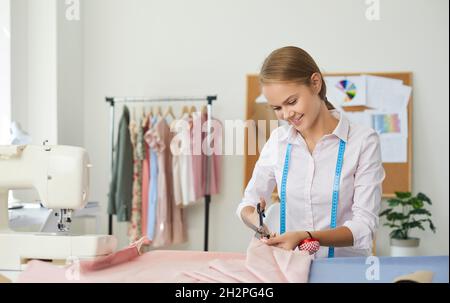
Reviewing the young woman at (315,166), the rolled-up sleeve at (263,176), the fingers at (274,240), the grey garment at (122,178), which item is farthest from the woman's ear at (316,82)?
the grey garment at (122,178)

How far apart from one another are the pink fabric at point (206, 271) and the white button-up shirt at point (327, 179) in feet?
1.53

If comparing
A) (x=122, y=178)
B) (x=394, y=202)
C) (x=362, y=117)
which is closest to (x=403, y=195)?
(x=394, y=202)

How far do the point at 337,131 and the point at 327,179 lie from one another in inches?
5.6

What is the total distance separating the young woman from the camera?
1713 millimetres

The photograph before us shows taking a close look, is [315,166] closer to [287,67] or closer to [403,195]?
[287,67]

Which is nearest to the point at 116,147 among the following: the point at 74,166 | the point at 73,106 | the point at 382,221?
the point at 73,106

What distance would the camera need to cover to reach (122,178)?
4.64 metres

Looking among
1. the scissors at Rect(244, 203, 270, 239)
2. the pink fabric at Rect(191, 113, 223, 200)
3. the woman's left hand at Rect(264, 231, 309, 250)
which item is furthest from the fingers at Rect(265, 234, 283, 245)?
the pink fabric at Rect(191, 113, 223, 200)

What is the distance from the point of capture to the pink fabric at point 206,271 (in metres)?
1.21

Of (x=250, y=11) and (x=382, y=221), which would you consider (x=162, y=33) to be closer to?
(x=250, y=11)

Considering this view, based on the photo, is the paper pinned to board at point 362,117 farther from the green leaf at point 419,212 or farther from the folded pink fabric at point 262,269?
the folded pink fabric at point 262,269

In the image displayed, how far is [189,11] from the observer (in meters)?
4.97

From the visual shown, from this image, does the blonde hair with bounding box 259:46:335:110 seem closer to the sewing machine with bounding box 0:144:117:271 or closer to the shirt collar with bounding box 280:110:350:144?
the shirt collar with bounding box 280:110:350:144

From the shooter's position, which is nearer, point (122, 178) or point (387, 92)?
point (122, 178)
